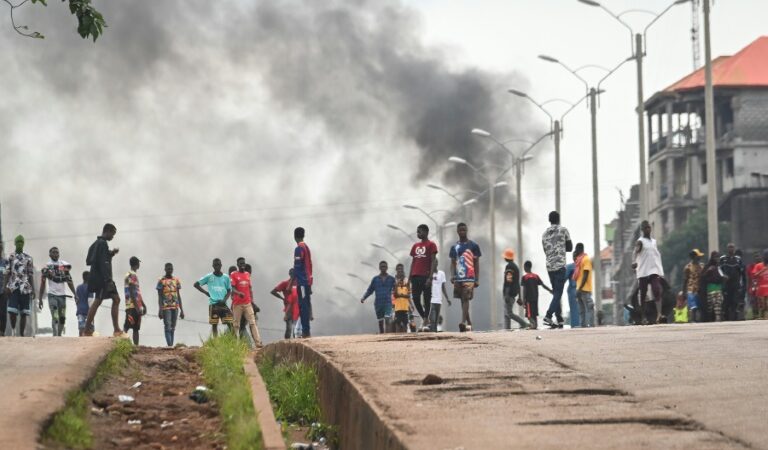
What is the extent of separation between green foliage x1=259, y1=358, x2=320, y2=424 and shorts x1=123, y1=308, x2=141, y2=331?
10.0 meters

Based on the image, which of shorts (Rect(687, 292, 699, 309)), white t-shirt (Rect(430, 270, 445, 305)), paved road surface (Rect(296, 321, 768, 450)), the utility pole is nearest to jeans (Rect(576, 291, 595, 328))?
shorts (Rect(687, 292, 699, 309))

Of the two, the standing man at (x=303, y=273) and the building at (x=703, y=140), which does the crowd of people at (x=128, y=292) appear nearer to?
the standing man at (x=303, y=273)

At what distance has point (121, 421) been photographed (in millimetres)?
11867

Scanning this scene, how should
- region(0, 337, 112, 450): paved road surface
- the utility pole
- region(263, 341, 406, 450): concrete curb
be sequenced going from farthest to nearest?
the utility pole
region(0, 337, 112, 450): paved road surface
region(263, 341, 406, 450): concrete curb

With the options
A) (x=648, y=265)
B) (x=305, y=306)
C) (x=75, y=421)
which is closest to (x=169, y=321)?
(x=305, y=306)

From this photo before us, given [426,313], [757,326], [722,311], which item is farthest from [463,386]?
[722,311]

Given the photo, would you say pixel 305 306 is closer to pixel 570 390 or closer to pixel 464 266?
pixel 464 266

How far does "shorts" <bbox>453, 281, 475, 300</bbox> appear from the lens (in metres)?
21.1

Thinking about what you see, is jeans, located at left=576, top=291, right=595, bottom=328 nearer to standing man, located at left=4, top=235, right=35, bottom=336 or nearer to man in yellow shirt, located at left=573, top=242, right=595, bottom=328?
man in yellow shirt, located at left=573, top=242, right=595, bottom=328

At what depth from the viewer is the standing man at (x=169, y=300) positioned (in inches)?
966

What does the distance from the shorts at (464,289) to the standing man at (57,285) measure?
5631mm

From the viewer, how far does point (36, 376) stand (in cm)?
1288

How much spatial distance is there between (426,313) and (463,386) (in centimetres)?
1066

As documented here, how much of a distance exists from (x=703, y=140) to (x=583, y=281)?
78.3 m
